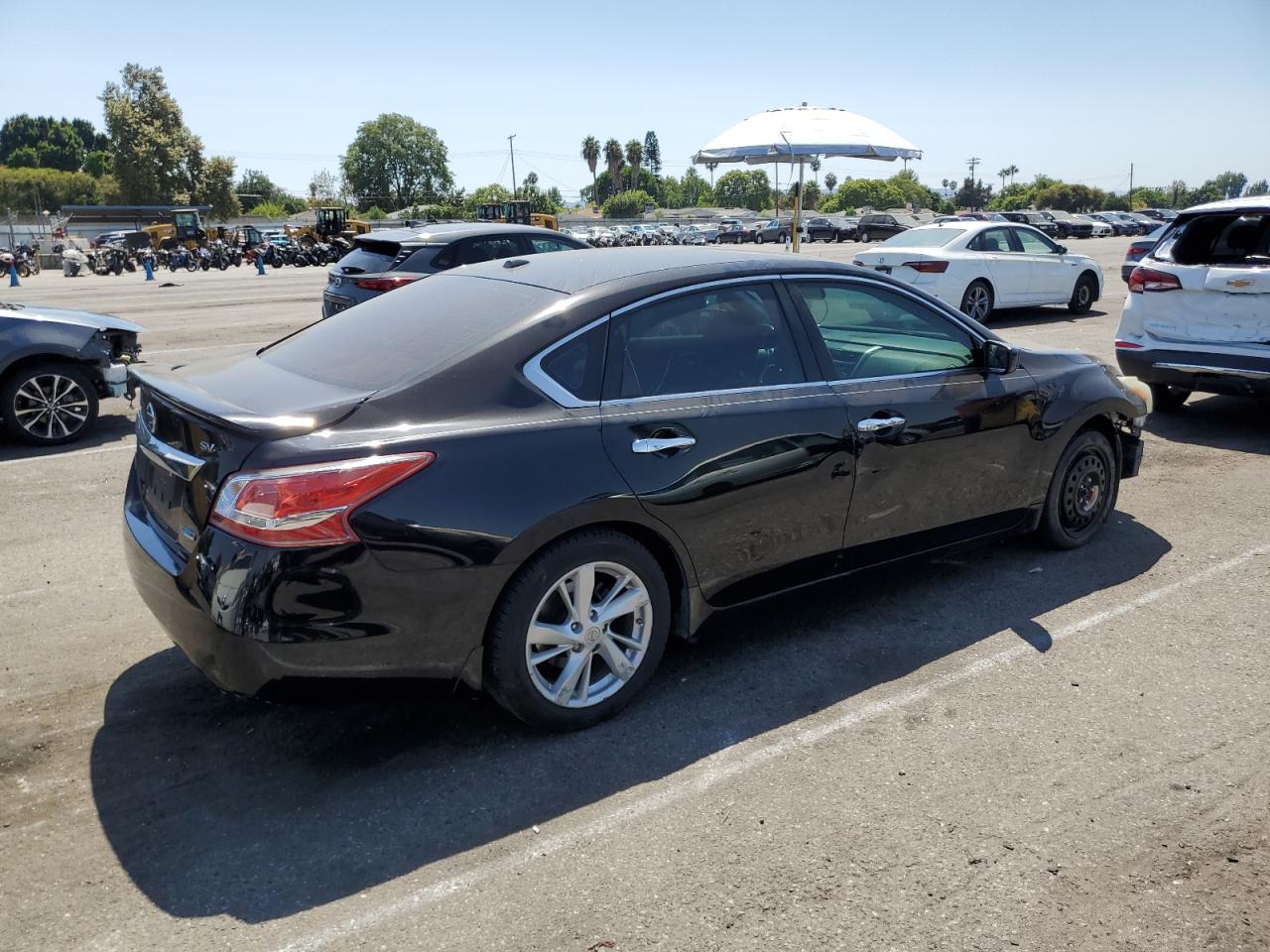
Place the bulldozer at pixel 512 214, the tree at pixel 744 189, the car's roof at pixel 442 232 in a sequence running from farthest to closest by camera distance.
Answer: the tree at pixel 744 189 < the bulldozer at pixel 512 214 < the car's roof at pixel 442 232

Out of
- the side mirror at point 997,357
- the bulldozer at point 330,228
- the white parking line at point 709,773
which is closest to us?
the white parking line at point 709,773

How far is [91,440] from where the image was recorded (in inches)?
321

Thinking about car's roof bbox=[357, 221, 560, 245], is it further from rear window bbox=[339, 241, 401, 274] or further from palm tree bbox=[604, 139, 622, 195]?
palm tree bbox=[604, 139, 622, 195]

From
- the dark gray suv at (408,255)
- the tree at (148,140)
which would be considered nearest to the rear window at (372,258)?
the dark gray suv at (408,255)

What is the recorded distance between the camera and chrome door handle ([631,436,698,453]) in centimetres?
354

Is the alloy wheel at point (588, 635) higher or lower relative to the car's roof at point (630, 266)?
lower

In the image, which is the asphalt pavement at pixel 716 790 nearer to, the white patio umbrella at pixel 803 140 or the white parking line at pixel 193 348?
the white parking line at pixel 193 348

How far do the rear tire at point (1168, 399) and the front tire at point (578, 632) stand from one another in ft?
23.6

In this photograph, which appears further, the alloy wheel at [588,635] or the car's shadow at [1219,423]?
the car's shadow at [1219,423]

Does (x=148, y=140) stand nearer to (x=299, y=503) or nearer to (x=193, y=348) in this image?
(x=193, y=348)

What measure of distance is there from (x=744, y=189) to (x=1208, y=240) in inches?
6722

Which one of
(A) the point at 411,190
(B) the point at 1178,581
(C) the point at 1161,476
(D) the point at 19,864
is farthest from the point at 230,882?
(A) the point at 411,190

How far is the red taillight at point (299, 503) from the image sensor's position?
297 centimetres

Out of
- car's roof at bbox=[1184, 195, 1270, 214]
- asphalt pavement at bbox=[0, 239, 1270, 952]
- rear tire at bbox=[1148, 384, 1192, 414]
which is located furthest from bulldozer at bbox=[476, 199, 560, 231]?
asphalt pavement at bbox=[0, 239, 1270, 952]
